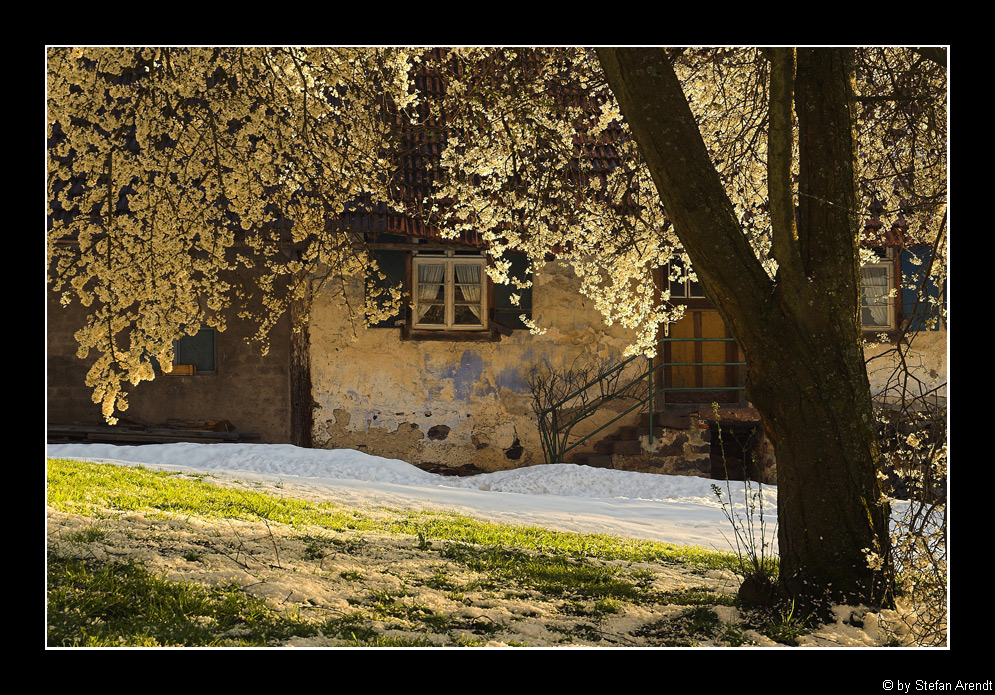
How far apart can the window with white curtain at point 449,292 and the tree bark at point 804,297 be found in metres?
8.13

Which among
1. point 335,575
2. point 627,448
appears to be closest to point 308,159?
point 335,575

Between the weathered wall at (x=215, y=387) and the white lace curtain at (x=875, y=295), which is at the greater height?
the white lace curtain at (x=875, y=295)

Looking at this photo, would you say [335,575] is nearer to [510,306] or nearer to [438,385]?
[438,385]

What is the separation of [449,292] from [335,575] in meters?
8.03

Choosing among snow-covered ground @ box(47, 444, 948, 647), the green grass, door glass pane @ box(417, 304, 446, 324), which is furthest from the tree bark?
door glass pane @ box(417, 304, 446, 324)

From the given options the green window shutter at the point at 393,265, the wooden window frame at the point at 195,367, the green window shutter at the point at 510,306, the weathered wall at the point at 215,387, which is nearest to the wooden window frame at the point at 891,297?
the green window shutter at the point at 510,306

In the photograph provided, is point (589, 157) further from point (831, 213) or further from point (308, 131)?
point (831, 213)

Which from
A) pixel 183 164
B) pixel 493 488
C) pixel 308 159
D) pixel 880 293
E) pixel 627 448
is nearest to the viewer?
pixel 183 164

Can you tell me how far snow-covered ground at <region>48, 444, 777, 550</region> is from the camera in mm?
8258

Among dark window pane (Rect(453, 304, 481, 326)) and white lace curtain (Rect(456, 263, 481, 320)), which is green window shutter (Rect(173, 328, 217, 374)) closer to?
dark window pane (Rect(453, 304, 481, 326))

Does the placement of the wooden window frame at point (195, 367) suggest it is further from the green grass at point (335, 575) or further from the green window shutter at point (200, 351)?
the green grass at point (335, 575)

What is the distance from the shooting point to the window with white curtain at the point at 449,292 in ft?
40.9

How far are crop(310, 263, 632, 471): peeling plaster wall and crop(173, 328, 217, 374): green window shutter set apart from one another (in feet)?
5.23

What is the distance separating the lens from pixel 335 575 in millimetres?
4785
